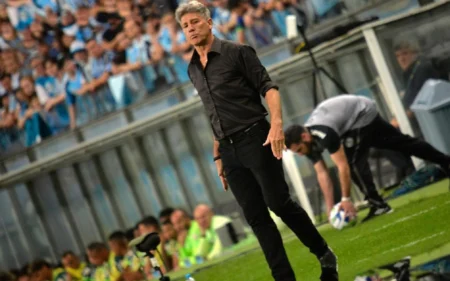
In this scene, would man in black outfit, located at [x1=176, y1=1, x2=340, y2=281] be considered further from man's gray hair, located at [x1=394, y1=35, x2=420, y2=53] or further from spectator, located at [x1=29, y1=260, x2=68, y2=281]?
spectator, located at [x1=29, y1=260, x2=68, y2=281]

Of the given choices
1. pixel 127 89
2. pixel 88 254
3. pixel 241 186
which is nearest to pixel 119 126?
pixel 127 89

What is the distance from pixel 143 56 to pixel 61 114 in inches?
52.1

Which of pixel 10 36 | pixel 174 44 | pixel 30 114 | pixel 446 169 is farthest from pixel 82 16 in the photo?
pixel 446 169

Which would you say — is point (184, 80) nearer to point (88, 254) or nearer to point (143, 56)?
point (143, 56)

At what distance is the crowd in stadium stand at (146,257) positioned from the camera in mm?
9500

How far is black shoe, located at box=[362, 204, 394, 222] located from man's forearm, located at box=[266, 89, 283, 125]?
370 centimetres

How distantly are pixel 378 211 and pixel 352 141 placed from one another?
2.27ft

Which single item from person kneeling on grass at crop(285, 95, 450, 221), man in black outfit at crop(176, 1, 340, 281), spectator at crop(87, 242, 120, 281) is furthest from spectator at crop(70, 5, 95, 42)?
man in black outfit at crop(176, 1, 340, 281)

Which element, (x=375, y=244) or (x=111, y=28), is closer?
(x=375, y=244)

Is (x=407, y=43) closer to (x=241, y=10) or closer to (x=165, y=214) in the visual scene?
(x=241, y=10)

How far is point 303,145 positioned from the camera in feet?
26.2

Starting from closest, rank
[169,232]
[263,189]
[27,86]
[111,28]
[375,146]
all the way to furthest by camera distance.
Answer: [263,189], [375,146], [169,232], [111,28], [27,86]

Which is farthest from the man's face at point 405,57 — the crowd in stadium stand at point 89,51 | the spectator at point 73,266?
the spectator at point 73,266

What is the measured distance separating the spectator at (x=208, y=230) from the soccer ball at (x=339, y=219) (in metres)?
1.47
